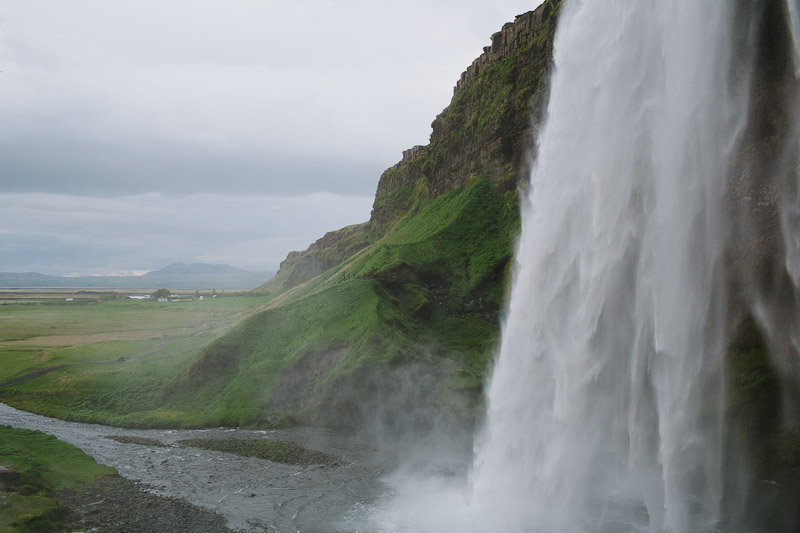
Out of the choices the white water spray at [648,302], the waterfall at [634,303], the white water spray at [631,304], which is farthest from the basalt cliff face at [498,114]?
the white water spray at [648,302]

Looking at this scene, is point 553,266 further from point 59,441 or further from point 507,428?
point 59,441

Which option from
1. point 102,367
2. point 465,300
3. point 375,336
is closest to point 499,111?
point 465,300

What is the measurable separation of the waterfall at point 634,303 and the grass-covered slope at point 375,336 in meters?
10.7

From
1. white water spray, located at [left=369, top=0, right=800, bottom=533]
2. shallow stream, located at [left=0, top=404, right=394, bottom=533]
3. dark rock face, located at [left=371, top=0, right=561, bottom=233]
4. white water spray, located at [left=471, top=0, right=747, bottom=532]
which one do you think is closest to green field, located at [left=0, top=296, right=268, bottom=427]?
shallow stream, located at [left=0, top=404, right=394, bottom=533]

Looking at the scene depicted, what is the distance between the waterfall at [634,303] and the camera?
20.6 meters

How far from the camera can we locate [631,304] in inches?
869

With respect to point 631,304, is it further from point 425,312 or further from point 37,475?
point 37,475

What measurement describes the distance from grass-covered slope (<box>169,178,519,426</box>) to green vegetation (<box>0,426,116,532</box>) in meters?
10.2

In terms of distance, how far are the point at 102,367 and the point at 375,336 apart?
30.6 m

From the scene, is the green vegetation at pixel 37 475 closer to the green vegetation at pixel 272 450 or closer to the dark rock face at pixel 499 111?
the green vegetation at pixel 272 450

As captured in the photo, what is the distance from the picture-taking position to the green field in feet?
136

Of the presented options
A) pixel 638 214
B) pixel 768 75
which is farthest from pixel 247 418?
pixel 768 75

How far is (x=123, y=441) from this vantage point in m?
34.1

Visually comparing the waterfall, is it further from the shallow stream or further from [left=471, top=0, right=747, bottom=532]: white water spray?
the shallow stream
